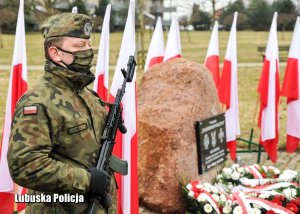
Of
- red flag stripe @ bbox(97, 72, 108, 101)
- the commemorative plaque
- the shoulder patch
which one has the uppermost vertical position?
the shoulder patch

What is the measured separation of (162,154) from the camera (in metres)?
4.73

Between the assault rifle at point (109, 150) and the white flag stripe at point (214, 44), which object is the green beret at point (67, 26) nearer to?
the assault rifle at point (109, 150)

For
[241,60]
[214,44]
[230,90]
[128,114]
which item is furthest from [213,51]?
[241,60]

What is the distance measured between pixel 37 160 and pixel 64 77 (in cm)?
44

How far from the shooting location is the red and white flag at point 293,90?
21.1 feet

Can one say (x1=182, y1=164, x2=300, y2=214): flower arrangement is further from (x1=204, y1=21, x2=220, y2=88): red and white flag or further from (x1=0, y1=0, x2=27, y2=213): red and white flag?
(x1=204, y1=21, x2=220, y2=88): red and white flag

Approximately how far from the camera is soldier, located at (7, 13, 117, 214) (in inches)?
86.7

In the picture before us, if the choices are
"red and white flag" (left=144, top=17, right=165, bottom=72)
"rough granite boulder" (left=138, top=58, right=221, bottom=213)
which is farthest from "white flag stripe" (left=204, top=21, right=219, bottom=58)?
"rough granite boulder" (left=138, top=58, right=221, bottom=213)

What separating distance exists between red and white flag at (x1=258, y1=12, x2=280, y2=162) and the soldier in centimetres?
418

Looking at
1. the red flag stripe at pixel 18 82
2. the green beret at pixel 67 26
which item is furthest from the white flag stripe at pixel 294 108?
the green beret at pixel 67 26

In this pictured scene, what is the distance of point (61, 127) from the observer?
233 cm

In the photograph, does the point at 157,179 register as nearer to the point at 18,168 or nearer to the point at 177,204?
the point at 177,204

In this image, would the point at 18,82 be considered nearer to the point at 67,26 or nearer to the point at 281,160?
the point at 67,26

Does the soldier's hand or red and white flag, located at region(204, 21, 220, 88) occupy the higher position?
red and white flag, located at region(204, 21, 220, 88)
